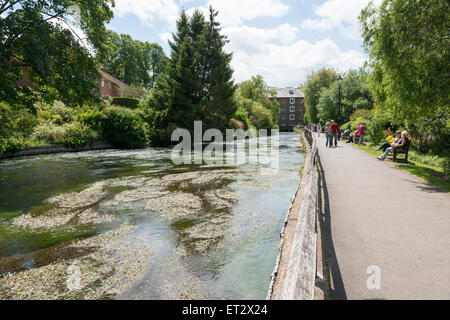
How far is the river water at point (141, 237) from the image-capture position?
3844 millimetres

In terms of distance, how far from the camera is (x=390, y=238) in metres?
4.80

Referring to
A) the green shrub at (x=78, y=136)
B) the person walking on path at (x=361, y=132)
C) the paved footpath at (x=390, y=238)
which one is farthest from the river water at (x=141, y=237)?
the person walking on path at (x=361, y=132)

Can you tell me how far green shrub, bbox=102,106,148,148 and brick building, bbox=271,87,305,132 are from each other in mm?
92861

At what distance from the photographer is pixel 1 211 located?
24.2 ft

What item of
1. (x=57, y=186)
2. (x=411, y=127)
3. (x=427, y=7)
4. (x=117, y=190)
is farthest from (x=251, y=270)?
(x=411, y=127)

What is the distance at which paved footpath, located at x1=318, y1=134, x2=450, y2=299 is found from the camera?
11.1 feet

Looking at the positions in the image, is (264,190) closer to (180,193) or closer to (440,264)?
(180,193)

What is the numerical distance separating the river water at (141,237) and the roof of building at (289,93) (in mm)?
109014

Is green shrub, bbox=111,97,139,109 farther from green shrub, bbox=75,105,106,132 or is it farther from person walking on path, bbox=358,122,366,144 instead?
person walking on path, bbox=358,122,366,144

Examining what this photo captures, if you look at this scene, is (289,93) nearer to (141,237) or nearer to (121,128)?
(121,128)

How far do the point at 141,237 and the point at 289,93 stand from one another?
117082 millimetres

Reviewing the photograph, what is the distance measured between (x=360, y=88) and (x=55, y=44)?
40.0 m

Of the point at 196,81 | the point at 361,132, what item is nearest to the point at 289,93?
the point at 196,81

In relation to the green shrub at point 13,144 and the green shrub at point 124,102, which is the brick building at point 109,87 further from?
the green shrub at point 13,144
